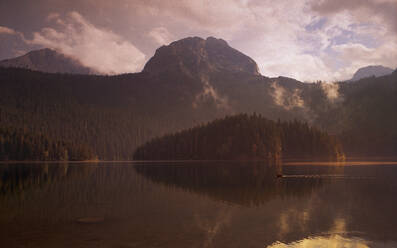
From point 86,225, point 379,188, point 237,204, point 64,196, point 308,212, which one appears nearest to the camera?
point 86,225

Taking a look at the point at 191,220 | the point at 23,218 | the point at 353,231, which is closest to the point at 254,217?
the point at 191,220

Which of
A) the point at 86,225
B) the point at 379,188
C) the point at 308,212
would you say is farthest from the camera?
the point at 379,188

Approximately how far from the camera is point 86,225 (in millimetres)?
33688

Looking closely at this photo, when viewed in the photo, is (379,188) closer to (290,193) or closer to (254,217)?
(290,193)

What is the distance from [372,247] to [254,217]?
536 inches

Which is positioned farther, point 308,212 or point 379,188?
point 379,188

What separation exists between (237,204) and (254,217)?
8288 millimetres

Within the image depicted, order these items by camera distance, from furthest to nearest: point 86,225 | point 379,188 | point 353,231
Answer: point 379,188, point 86,225, point 353,231

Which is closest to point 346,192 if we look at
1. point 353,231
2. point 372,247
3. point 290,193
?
point 290,193

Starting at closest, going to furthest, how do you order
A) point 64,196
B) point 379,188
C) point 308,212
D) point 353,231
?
point 353,231, point 308,212, point 64,196, point 379,188

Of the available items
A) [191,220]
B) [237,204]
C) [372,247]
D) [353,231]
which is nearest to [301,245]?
[372,247]

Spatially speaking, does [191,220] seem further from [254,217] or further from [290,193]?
[290,193]

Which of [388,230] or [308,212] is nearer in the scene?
[388,230]

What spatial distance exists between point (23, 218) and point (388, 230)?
121 ft
